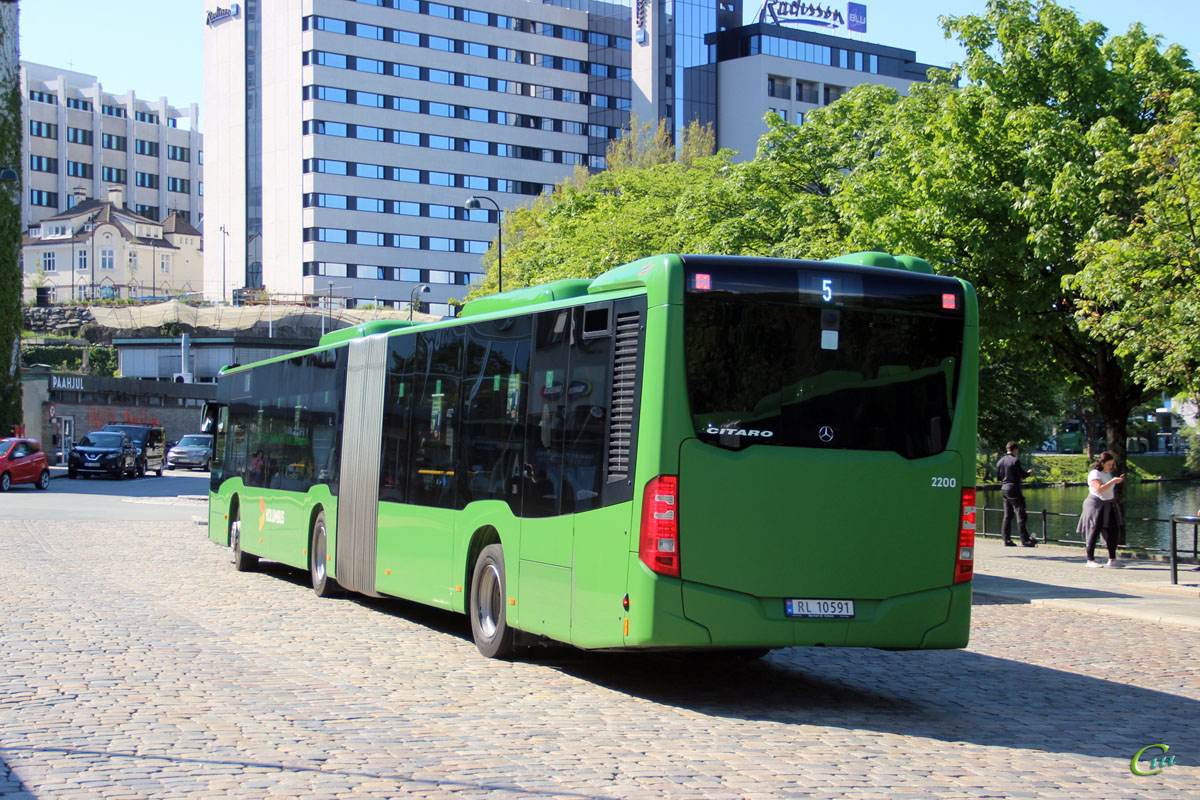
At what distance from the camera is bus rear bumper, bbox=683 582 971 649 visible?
9102mm

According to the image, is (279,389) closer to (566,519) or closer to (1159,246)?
(566,519)

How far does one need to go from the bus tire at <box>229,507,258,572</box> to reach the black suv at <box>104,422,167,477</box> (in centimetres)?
3796

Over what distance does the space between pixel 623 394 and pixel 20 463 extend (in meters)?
37.9

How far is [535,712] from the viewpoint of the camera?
29.2 feet

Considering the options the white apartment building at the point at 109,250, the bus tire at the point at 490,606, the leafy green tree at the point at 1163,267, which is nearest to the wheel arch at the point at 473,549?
the bus tire at the point at 490,606

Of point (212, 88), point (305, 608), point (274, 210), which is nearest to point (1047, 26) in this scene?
point (305, 608)

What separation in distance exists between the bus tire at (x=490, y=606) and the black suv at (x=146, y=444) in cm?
4756

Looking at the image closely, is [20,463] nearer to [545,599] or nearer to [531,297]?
[531,297]

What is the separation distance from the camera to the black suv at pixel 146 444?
189 feet

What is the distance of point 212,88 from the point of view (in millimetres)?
116062

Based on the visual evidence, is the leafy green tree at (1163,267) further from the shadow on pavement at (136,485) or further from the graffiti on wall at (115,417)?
the graffiti on wall at (115,417)

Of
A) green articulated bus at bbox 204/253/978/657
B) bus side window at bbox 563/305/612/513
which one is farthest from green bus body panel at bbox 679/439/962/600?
bus side window at bbox 563/305/612/513

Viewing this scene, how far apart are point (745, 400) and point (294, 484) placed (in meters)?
9.44

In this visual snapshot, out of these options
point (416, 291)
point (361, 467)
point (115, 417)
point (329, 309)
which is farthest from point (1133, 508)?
point (329, 309)
